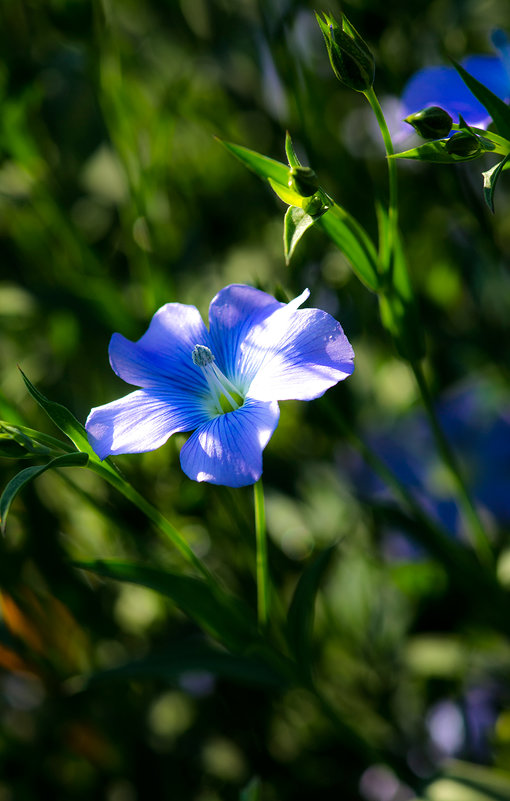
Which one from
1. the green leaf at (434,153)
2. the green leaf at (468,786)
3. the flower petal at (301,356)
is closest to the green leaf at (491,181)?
the green leaf at (434,153)

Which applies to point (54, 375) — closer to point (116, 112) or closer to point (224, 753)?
point (116, 112)

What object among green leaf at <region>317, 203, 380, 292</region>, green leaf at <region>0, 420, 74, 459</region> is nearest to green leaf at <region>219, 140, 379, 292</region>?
green leaf at <region>317, 203, 380, 292</region>

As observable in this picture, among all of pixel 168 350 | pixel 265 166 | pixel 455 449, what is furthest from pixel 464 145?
pixel 455 449

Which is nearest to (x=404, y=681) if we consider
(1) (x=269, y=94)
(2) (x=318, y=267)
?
(2) (x=318, y=267)

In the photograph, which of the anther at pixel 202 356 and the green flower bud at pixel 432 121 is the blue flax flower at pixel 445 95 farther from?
the anther at pixel 202 356

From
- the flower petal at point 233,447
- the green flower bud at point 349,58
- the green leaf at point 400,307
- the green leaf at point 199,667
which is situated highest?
the green flower bud at point 349,58

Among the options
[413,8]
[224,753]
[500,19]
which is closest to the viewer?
[224,753]
